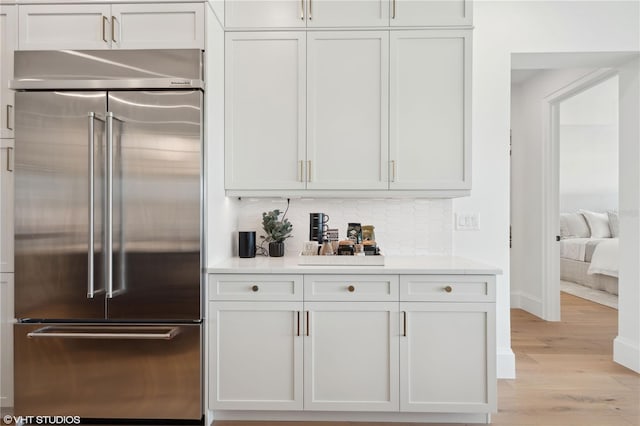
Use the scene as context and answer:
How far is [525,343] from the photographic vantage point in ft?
12.4

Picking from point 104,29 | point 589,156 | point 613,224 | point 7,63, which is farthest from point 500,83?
point 589,156

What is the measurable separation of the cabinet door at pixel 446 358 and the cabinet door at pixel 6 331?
7.08ft

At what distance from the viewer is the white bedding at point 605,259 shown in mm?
5496

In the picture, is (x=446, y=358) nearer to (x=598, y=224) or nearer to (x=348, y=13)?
(x=348, y=13)

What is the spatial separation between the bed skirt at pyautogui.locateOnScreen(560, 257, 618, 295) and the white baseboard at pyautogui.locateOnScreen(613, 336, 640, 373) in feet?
9.15

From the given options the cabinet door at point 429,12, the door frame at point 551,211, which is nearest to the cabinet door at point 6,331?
the cabinet door at point 429,12

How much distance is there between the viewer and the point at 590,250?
6316 millimetres

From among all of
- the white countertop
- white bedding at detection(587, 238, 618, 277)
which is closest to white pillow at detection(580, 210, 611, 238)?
white bedding at detection(587, 238, 618, 277)

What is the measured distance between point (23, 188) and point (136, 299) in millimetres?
844

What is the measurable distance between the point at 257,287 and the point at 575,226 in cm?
686

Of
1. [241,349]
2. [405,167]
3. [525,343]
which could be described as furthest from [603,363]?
[241,349]

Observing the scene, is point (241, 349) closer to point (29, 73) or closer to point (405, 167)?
point (405, 167)

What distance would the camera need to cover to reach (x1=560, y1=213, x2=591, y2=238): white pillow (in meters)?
7.20

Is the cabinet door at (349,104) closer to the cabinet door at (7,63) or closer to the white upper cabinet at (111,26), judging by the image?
the white upper cabinet at (111,26)
